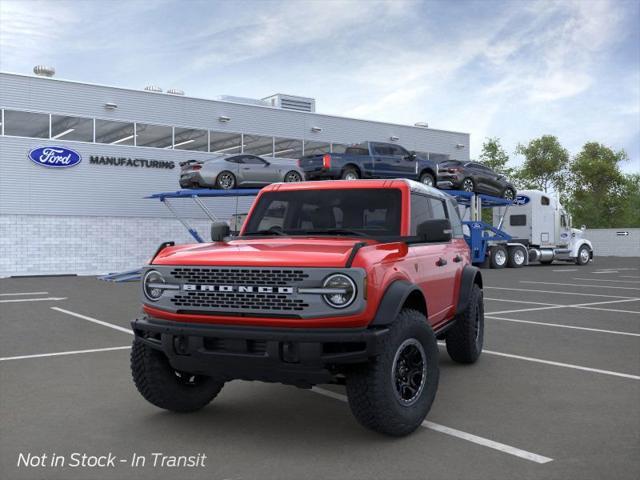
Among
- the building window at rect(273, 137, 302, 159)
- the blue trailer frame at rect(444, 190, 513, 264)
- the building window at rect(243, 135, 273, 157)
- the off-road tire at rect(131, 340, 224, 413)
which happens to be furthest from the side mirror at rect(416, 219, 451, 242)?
the building window at rect(273, 137, 302, 159)

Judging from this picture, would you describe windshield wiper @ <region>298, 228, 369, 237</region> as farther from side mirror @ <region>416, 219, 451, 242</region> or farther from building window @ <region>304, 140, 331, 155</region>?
building window @ <region>304, 140, 331, 155</region>

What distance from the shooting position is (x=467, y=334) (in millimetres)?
7027

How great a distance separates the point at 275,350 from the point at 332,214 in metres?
1.95

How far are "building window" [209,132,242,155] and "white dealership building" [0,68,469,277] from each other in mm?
48

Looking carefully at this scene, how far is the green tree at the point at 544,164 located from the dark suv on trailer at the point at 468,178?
4587cm

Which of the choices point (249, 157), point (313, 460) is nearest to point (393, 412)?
point (313, 460)

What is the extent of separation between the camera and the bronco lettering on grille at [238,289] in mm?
4316

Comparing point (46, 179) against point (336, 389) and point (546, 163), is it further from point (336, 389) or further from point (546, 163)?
point (546, 163)

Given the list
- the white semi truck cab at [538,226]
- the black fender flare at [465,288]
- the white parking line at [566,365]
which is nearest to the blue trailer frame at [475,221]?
the white semi truck cab at [538,226]

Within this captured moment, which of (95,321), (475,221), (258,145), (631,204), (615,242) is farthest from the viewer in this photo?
(631,204)

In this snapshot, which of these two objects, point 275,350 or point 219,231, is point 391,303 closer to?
point 275,350

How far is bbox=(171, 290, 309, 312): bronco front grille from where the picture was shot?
4.31 metres

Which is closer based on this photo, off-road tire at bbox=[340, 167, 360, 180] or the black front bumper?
the black front bumper

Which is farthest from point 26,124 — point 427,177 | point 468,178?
point 468,178
